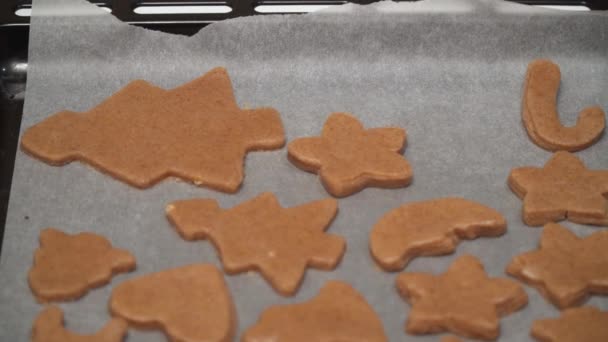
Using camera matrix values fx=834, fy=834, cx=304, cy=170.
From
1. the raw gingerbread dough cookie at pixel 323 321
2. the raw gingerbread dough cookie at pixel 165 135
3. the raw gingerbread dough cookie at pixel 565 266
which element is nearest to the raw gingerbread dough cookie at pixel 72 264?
the raw gingerbread dough cookie at pixel 165 135

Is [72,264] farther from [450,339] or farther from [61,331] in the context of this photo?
[450,339]

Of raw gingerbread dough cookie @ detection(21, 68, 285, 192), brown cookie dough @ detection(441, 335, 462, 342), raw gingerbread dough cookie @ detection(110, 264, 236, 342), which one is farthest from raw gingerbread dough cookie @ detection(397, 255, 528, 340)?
raw gingerbread dough cookie @ detection(21, 68, 285, 192)

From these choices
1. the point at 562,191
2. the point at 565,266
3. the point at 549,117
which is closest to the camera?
the point at 565,266

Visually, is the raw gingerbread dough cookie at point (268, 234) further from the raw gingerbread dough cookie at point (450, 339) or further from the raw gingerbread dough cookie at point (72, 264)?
the raw gingerbread dough cookie at point (450, 339)

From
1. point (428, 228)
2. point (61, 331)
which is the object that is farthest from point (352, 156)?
point (61, 331)

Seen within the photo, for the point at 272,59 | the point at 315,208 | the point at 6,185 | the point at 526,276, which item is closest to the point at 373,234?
the point at 315,208

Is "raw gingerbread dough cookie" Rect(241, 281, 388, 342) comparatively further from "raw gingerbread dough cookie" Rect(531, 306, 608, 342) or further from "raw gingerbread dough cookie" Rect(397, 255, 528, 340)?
"raw gingerbread dough cookie" Rect(531, 306, 608, 342)

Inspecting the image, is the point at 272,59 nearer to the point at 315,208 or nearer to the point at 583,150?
the point at 315,208
